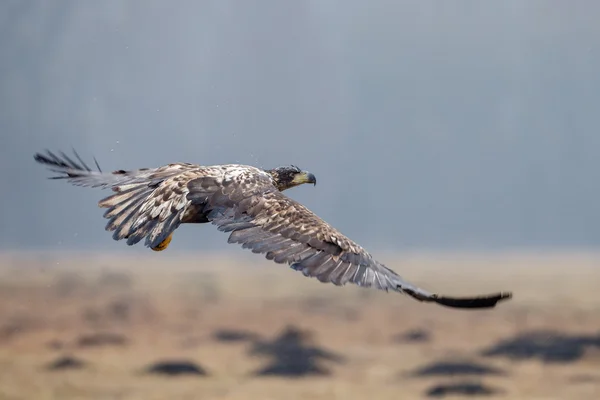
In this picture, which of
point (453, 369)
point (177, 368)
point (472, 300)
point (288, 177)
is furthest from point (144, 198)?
point (453, 369)

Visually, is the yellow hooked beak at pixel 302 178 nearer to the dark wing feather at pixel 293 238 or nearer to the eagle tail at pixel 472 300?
the dark wing feather at pixel 293 238

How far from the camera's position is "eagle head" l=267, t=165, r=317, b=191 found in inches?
357

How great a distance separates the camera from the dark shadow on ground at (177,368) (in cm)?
4928

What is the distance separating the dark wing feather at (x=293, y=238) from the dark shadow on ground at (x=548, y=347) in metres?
46.6

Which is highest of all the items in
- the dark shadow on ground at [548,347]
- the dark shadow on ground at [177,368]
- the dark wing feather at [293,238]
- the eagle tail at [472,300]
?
the dark shadow on ground at [548,347]

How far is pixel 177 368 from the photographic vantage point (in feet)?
162

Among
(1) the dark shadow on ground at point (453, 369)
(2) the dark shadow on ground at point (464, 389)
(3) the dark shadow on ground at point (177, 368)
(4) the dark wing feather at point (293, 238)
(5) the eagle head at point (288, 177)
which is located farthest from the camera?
(2) the dark shadow on ground at point (464, 389)

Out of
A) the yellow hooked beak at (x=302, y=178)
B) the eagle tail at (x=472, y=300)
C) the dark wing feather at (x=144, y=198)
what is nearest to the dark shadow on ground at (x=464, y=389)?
the yellow hooked beak at (x=302, y=178)

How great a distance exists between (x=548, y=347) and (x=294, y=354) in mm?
12678

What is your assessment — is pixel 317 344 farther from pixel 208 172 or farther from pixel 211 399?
pixel 208 172

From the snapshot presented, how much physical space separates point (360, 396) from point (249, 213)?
139ft

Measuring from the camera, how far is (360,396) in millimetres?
49062

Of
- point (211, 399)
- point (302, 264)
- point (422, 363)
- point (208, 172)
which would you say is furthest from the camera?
point (422, 363)

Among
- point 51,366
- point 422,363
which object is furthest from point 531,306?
point 51,366
